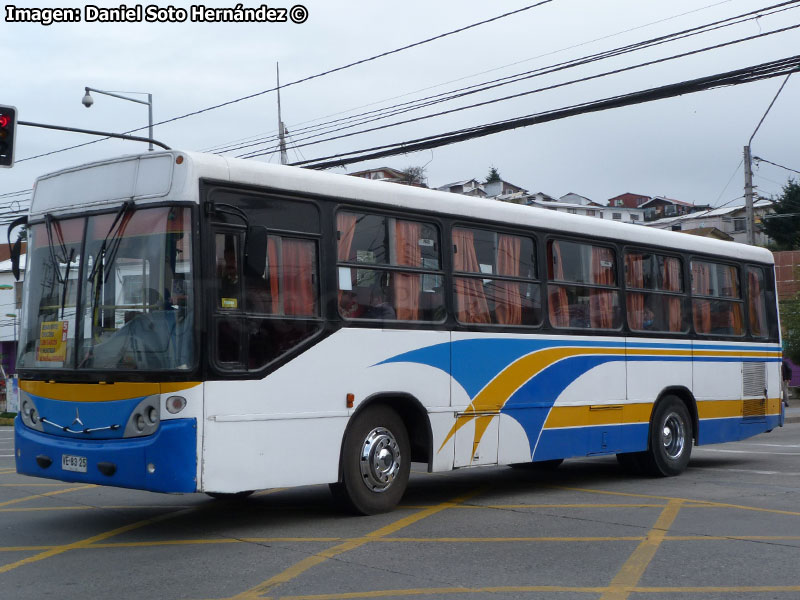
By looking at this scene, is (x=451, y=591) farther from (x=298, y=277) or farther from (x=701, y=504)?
(x=701, y=504)

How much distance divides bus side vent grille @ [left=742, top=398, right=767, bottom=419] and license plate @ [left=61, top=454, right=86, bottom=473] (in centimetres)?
948

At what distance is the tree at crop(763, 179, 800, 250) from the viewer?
2562 inches

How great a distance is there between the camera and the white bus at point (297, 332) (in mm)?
7910

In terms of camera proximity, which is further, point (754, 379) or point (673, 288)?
point (754, 379)

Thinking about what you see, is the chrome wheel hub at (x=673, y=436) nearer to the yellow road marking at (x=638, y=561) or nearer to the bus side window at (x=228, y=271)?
the yellow road marking at (x=638, y=561)

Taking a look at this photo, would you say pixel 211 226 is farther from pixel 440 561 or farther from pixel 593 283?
pixel 593 283

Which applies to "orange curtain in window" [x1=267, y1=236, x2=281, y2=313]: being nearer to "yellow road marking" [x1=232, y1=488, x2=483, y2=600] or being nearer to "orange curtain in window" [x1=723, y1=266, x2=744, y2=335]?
"yellow road marking" [x1=232, y1=488, x2=483, y2=600]

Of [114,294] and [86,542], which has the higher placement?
[114,294]

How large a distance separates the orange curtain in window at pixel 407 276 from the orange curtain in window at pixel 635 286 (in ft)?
11.9

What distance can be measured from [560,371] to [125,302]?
5.07 m

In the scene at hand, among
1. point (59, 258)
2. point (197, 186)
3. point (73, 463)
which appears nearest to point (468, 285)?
point (197, 186)

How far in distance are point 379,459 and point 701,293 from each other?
6254 mm

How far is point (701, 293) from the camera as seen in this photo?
13.6 m

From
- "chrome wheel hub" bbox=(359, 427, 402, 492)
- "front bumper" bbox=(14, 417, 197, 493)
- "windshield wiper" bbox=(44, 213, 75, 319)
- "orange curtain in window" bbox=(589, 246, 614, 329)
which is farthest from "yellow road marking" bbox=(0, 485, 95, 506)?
"orange curtain in window" bbox=(589, 246, 614, 329)
